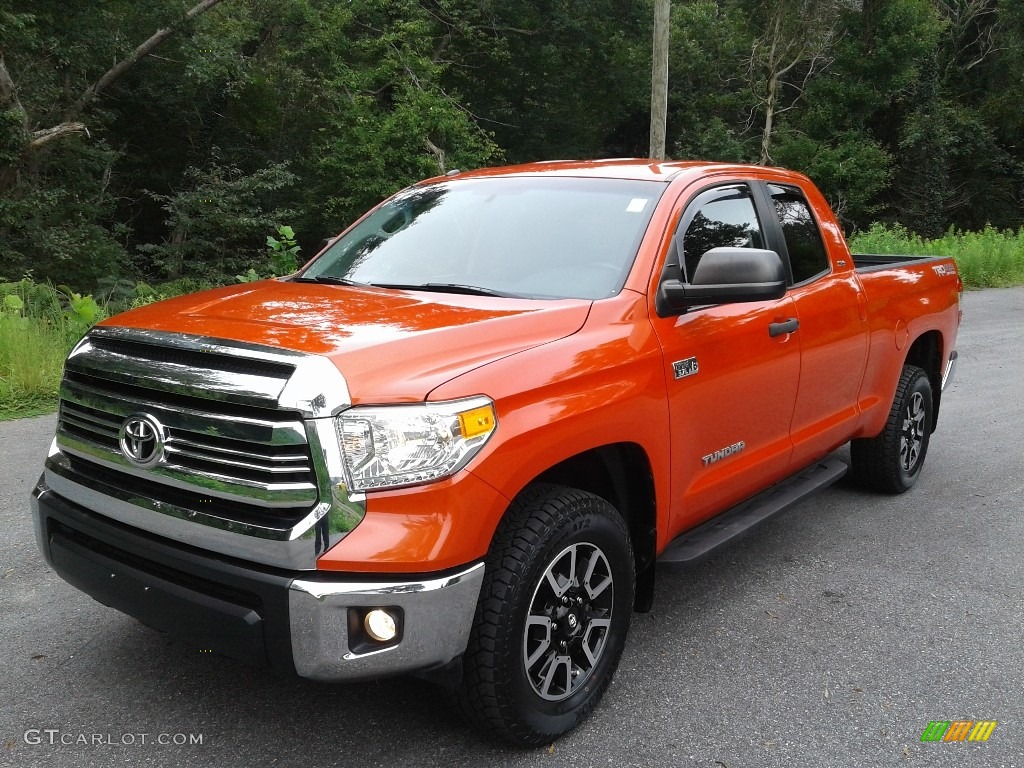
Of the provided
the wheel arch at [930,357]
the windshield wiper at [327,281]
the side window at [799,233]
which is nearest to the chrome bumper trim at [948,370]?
the wheel arch at [930,357]

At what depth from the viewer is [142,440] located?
8.58 ft

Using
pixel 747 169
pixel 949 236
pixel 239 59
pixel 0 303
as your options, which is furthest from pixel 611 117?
pixel 747 169

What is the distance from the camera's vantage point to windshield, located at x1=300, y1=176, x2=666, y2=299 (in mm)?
3453

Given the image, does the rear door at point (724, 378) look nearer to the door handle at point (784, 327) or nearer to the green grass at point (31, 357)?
the door handle at point (784, 327)

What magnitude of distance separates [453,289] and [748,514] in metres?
1.65

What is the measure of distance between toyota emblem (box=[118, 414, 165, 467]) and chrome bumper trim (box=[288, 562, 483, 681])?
0.60 meters

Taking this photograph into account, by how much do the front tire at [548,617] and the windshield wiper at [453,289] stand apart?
826 mm

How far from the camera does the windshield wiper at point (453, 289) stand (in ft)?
11.1

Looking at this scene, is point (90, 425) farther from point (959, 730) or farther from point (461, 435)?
point (959, 730)

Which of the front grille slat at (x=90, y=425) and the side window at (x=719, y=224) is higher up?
the side window at (x=719, y=224)

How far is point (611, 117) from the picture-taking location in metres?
38.2

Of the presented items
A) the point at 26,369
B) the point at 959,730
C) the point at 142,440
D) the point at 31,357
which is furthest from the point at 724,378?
the point at 31,357

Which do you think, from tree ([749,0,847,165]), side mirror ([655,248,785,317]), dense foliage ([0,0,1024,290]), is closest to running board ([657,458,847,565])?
side mirror ([655,248,785,317])

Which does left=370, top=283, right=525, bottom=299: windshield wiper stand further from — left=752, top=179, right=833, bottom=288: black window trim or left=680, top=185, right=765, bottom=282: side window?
left=752, top=179, right=833, bottom=288: black window trim
